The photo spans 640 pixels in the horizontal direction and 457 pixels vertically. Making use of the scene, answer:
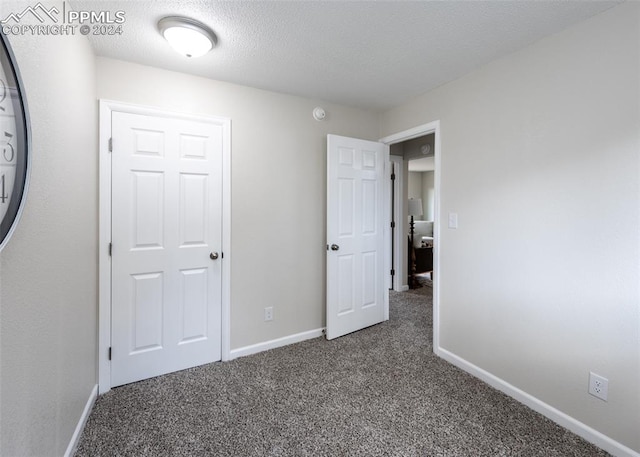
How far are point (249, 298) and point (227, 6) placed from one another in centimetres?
211

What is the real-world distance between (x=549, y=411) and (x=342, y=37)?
2694 mm

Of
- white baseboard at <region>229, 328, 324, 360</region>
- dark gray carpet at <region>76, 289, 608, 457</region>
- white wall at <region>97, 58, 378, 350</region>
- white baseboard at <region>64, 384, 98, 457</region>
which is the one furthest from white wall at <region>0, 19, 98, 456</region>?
white baseboard at <region>229, 328, 324, 360</region>

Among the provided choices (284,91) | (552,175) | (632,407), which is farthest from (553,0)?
(632,407)

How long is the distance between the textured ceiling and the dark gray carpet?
237cm

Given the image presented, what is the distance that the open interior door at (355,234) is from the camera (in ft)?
9.57

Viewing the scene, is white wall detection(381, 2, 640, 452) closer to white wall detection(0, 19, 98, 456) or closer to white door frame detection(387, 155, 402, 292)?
white door frame detection(387, 155, 402, 292)

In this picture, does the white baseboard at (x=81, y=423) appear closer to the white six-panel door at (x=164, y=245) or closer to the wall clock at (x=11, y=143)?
the white six-panel door at (x=164, y=245)

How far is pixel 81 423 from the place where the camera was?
1687mm

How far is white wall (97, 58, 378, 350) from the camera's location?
241cm

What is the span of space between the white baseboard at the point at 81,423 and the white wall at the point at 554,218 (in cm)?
263

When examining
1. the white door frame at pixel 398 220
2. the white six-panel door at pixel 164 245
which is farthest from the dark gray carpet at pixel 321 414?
the white door frame at pixel 398 220

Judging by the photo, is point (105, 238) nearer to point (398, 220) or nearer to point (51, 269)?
point (51, 269)

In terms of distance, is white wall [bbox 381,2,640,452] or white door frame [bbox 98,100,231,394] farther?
white door frame [bbox 98,100,231,394]

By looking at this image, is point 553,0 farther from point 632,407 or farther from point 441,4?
point 632,407
